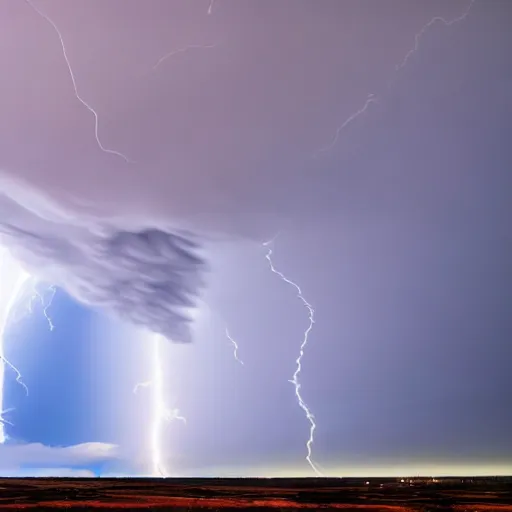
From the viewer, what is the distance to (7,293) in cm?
427

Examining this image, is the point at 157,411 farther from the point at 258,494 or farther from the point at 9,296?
the point at 9,296

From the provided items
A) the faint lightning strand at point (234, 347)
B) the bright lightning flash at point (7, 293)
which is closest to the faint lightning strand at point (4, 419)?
the bright lightning flash at point (7, 293)

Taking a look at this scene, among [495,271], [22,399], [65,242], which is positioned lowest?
[22,399]

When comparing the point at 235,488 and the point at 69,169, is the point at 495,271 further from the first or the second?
the point at 69,169

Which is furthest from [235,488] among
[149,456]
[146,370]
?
[146,370]

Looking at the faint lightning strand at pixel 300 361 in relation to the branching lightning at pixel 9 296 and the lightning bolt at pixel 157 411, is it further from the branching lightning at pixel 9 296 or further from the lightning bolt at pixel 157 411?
the branching lightning at pixel 9 296

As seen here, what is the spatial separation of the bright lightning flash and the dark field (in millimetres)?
726

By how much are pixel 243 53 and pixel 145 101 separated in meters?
0.72

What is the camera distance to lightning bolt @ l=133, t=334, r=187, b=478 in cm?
391

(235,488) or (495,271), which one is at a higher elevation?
(495,271)

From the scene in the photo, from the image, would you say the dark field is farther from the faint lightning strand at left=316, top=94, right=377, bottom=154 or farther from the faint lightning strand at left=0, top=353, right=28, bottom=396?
the faint lightning strand at left=316, top=94, right=377, bottom=154

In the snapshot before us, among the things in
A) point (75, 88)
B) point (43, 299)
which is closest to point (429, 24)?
point (75, 88)

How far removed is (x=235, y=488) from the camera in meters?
3.33

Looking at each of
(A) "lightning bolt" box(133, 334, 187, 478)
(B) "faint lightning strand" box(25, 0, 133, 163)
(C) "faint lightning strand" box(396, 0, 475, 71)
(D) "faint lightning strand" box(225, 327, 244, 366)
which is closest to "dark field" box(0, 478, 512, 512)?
(A) "lightning bolt" box(133, 334, 187, 478)
